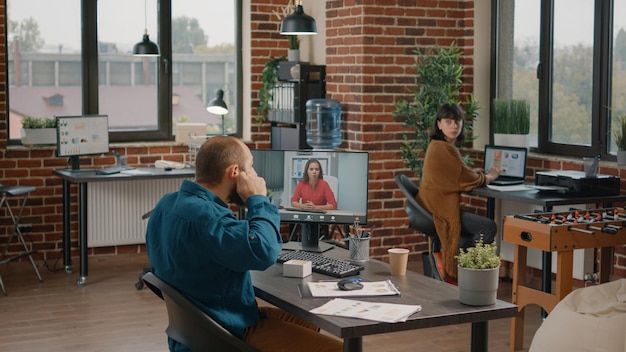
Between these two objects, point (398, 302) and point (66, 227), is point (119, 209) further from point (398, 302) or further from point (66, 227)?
point (398, 302)

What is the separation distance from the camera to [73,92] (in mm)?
7781

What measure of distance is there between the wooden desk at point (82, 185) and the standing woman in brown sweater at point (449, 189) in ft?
6.56

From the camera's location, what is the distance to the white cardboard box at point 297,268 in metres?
3.68

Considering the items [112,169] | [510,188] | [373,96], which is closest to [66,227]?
[112,169]

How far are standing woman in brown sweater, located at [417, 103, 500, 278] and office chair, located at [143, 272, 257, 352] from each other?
3.29 m

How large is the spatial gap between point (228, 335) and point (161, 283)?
0.31m

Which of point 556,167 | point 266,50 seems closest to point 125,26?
point 266,50

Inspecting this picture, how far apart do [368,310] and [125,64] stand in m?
5.30

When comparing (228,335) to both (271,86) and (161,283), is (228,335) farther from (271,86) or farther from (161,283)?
(271,86)

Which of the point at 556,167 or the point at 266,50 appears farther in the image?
the point at 266,50

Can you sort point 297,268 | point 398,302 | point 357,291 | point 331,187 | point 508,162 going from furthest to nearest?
point 508,162 < point 331,187 < point 297,268 < point 357,291 < point 398,302

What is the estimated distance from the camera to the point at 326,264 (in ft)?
12.6

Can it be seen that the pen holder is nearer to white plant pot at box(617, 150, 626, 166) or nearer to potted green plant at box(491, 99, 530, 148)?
white plant pot at box(617, 150, 626, 166)

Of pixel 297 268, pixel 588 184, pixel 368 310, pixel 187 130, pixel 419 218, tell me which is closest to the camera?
pixel 368 310
